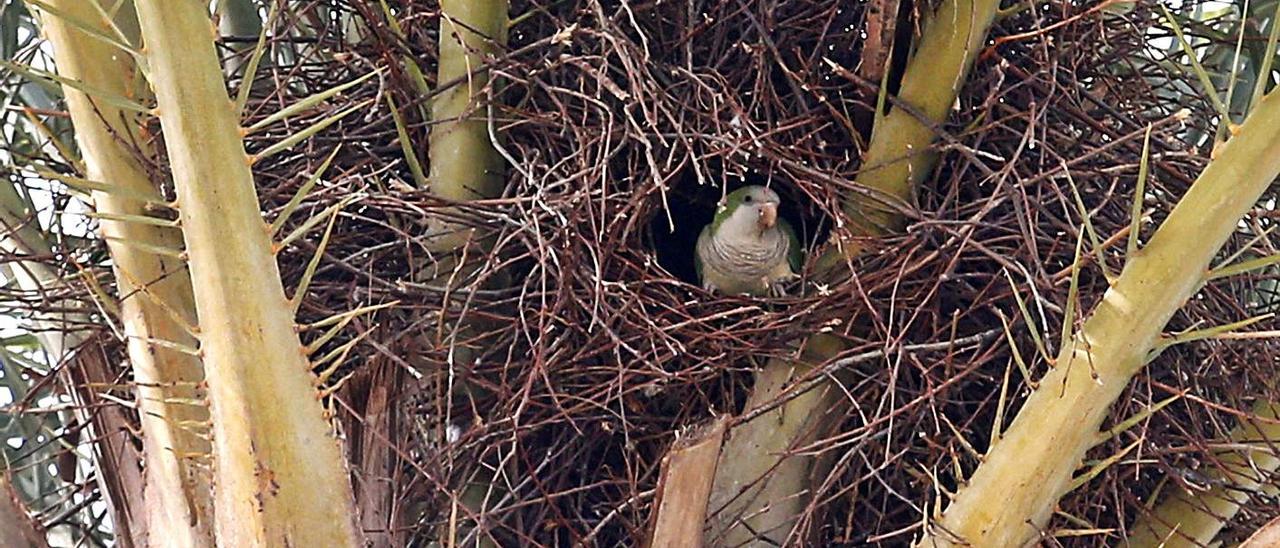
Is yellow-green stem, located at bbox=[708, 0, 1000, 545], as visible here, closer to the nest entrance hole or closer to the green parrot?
the green parrot

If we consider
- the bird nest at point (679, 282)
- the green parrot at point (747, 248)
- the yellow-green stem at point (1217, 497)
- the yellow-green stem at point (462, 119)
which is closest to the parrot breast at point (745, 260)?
the green parrot at point (747, 248)

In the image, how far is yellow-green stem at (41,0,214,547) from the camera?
150 cm

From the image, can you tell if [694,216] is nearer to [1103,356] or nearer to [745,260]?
[745,260]

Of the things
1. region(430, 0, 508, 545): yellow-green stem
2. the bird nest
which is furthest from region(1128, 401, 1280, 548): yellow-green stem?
region(430, 0, 508, 545): yellow-green stem

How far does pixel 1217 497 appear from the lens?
5.87ft

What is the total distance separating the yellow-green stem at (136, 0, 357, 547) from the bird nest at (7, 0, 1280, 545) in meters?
0.30

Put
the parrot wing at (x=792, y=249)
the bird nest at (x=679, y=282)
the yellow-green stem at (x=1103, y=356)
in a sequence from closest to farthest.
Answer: the yellow-green stem at (x=1103, y=356), the bird nest at (x=679, y=282), the parrot wing at (x=792, y=249)

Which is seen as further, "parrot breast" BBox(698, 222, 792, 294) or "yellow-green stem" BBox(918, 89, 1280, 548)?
"parrot breast" BBox(698, 222, 792, 294)

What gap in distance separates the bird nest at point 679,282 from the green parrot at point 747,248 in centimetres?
10

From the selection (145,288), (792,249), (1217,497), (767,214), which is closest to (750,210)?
(767,214)

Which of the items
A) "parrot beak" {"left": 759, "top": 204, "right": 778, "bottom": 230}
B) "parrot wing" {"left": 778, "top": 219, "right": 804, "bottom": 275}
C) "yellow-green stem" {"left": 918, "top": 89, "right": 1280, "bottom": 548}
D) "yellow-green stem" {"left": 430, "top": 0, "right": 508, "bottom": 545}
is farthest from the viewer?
"parrot wing" {"left": 778, "top": 219, "right": 804, "bottom": 275}

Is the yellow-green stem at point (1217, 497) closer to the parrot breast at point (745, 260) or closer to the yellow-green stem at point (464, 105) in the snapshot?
the parrot breast at point (745, 260)

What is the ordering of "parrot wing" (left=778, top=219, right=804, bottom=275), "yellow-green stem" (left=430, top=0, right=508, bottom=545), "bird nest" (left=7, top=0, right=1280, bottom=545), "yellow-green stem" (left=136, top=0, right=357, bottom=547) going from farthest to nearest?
"parrot wing" (left=778, top=219, right=804, bottom=275) < "yellow-green stem" (left=430, top=0, right=508, bottom=545) < "bird nest" (left=7, top=0, right=1280, bottom=545) < "yellow-green stem" (left=136, top=0, right=357, bottom=547)

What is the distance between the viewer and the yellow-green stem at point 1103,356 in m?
1.40
